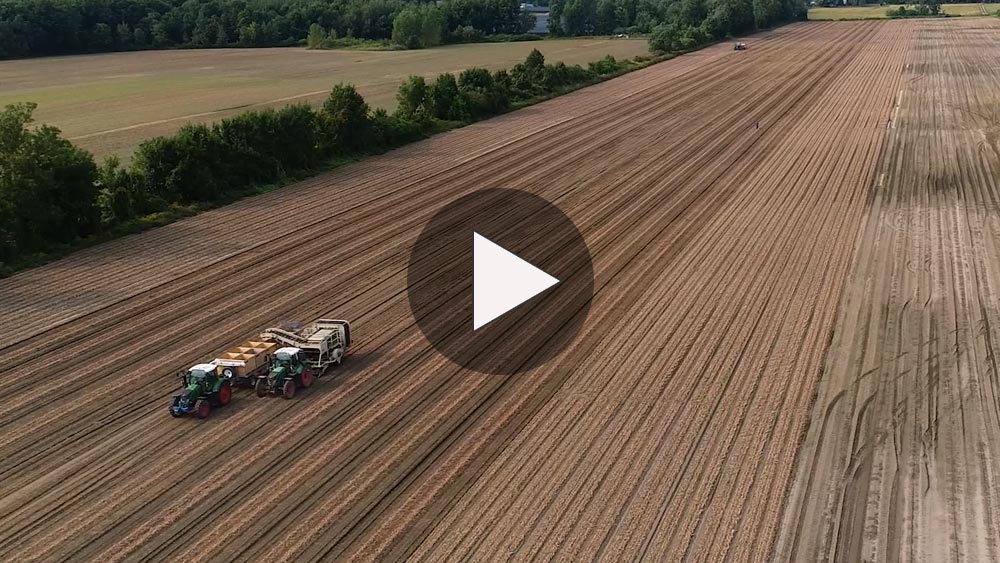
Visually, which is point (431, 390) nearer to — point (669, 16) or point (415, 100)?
point (415, 100)

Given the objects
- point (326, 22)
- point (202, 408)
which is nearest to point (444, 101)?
point (202, 408)

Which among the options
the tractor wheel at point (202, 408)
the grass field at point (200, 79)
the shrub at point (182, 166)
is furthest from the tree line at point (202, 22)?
the tractor wheel at point (202, 408)

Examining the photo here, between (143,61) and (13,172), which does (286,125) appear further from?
(143,61)

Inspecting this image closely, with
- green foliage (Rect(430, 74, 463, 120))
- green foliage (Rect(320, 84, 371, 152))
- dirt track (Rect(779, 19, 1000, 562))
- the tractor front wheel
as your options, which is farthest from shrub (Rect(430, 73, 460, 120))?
the tractor front wheel

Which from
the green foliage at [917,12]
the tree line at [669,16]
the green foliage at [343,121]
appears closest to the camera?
the green foliage at [343,121]

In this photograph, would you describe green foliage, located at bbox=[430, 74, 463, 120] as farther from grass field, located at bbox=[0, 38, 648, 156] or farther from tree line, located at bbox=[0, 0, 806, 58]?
tree line, located at bbox=[0, 0, 806, 58]

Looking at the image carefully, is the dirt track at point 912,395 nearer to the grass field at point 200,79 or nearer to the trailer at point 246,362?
the trailer at point 246,362

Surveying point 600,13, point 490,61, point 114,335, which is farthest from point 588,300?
point 600,13
